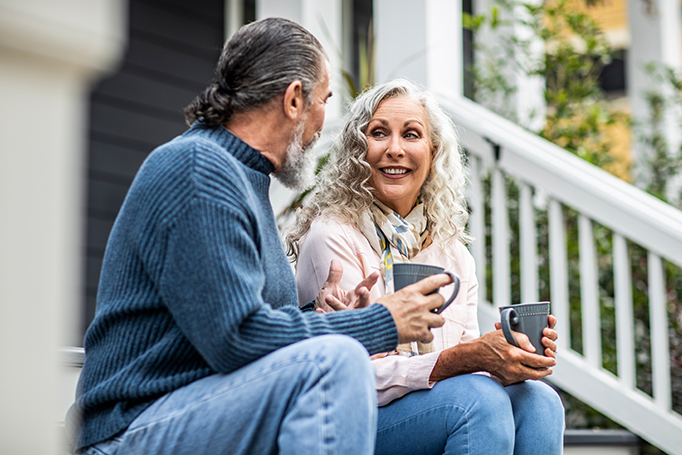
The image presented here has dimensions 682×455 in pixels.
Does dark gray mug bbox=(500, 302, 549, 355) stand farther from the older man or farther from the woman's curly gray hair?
the woman's curly gray hair

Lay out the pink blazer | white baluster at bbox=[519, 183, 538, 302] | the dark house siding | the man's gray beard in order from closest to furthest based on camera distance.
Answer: the man's gray beard, the pink blazer, white baluster at bbox=[519, 183, 538, 302], the dark house siding

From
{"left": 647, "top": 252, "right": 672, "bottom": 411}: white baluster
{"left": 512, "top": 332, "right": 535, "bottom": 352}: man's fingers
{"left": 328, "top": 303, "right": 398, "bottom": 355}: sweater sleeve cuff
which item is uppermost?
{"left": 328, "top": 303, "right": 398, "bottom": 355}: sweater sleeve cuff

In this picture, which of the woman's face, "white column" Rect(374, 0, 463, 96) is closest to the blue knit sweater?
the woman's face

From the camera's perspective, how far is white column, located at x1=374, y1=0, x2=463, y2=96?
287 centimetres

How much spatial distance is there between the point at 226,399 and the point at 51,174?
611 mm

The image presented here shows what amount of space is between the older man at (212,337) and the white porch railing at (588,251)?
4.75ft

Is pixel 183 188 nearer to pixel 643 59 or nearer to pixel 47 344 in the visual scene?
pixel 47 344

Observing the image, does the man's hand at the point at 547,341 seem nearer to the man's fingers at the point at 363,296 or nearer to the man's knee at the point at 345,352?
the man's fingers at the point at 363,296

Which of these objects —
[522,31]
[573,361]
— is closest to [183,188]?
[573,361]

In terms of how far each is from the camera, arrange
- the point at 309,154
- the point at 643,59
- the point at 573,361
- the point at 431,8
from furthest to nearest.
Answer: the point at 643,59 → the point at 431,8 → the point at 573,361 → the point at 309,154

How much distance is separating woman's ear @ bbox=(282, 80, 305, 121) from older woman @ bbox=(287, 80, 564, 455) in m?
0.40

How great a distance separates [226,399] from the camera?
1.16 metres

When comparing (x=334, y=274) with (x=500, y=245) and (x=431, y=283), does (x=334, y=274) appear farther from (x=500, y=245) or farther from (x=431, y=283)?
(x=500, y=245)

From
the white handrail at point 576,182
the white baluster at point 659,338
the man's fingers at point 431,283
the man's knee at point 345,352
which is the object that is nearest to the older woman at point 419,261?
the man's fingers at point 431,283
